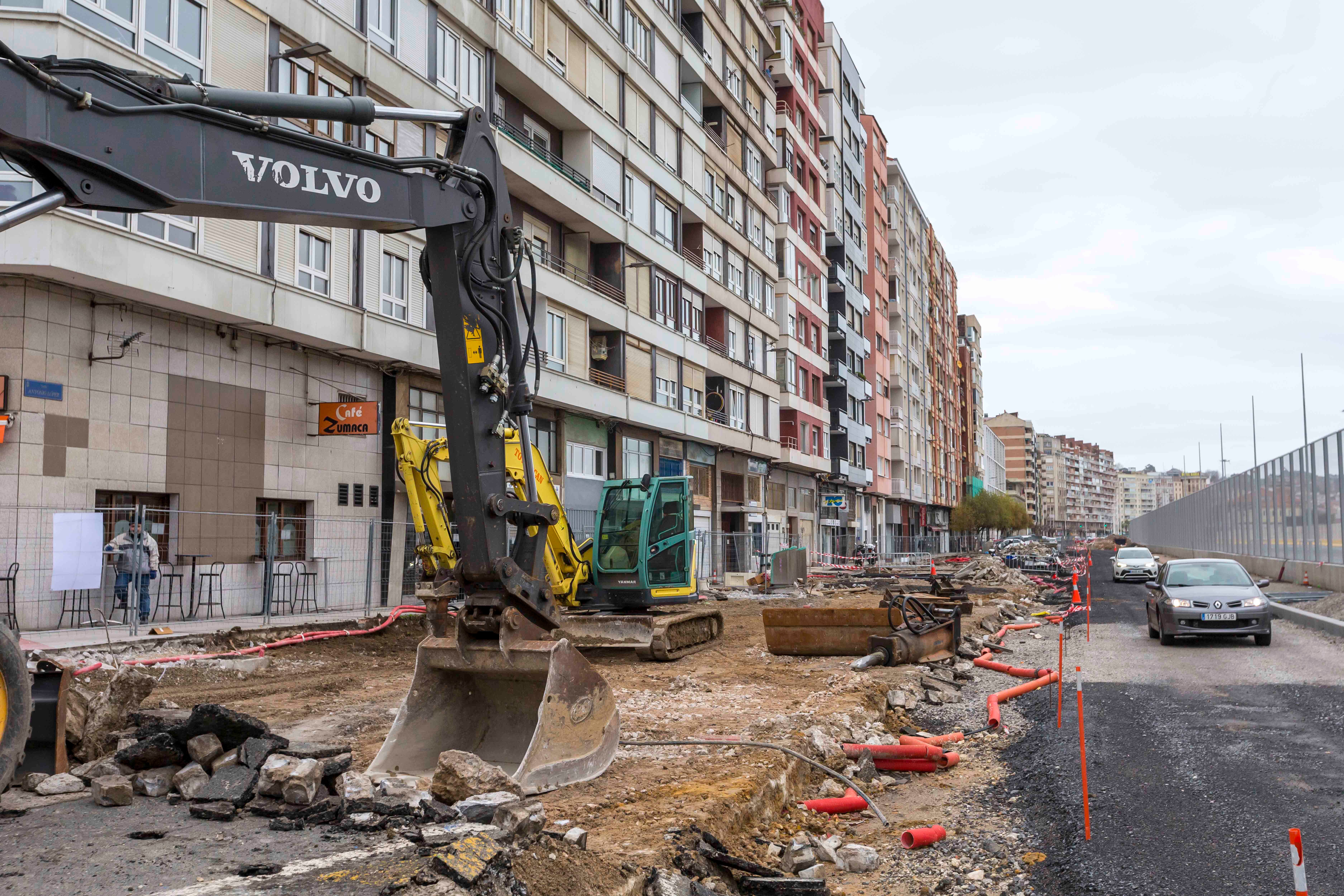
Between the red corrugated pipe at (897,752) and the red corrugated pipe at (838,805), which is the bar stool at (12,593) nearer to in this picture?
the red corrugated pipe at (897,752)

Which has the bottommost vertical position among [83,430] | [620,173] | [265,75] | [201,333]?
[83,430]

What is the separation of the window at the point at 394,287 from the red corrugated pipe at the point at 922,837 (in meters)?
17.4

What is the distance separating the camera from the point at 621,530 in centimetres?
1652

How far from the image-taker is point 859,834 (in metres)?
7.48

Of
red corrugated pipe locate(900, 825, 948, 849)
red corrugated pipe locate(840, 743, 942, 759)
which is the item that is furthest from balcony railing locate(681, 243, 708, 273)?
red corrugated pipe locate(900, 825, 948, 849)

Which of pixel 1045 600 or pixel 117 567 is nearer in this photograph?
pixel 117 567

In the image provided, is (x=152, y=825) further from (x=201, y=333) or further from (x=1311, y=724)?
(x=201, y=333)

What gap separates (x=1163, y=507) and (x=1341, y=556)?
7936 centimetres

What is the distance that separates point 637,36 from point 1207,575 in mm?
26531

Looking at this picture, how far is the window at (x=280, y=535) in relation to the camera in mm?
17797

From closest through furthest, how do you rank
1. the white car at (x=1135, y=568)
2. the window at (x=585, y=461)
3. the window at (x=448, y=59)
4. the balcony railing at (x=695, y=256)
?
the window at (x=448, y=59), the window at (x=585, y=461), the balcony railing at (x=695, y=256), the white car at (x=1135, y=568)

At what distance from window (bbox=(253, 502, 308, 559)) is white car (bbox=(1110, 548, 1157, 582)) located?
3193 cm

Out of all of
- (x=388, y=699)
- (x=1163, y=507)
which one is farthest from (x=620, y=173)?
(x=1163, y=507)

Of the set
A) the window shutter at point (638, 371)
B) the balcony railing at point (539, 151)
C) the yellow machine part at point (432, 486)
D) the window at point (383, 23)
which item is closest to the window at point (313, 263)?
the window at point (383, 23)
